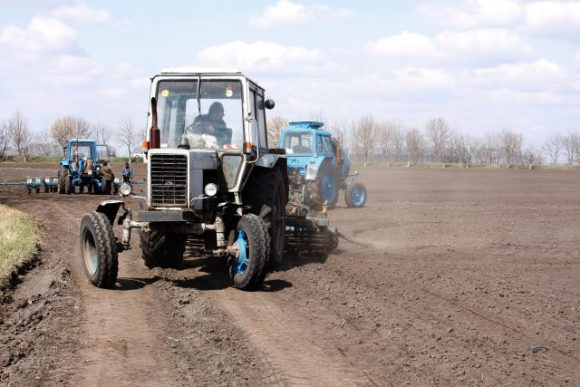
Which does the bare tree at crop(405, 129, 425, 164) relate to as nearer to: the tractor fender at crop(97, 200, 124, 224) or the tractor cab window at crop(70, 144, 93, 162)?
the tractor cab window at crop(70, 144, 93, 162)

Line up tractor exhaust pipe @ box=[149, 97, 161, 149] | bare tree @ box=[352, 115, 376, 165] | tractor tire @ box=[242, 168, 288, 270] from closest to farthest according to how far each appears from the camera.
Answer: tractor exhaust pipe @ box=[149, 97, 161, 149] < tractor tire @ box=[242, 168, 288, 270] < bare tree @ box=[352, 115, 376, 165]

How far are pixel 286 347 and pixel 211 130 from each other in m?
3.66

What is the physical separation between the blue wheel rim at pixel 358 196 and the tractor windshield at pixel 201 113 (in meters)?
12.5

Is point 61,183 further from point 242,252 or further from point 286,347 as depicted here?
point 286,347

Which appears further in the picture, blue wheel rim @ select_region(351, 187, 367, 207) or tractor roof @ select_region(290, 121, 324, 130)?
blue wheel rim @ select_region(351, 187, 367, 207)

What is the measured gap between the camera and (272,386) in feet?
16.2

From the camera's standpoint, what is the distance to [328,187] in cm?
2005

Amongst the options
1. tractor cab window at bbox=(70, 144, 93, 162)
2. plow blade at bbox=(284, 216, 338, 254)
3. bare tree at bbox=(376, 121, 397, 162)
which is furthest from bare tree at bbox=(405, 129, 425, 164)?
plow blade at bbox=(284, 216, 338, 254)

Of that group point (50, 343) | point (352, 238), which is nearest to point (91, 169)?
point (352, 238)

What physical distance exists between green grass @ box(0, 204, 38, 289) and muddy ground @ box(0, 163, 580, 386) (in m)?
0.29

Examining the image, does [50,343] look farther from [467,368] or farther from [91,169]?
[91,169]

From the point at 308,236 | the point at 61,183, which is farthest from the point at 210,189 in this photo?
the point at 61,183

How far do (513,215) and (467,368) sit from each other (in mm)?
13830

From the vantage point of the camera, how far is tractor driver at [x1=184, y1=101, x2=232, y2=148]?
28.5 feet
